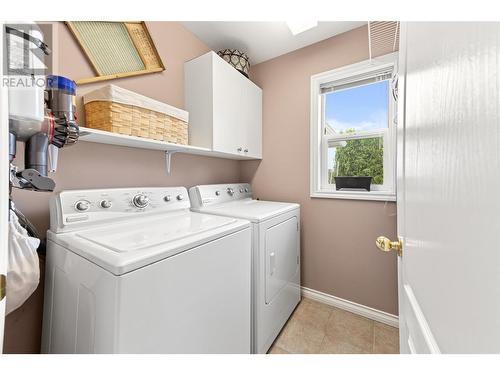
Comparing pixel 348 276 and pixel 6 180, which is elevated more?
pixel 6 180

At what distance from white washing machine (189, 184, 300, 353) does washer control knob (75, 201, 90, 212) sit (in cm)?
75

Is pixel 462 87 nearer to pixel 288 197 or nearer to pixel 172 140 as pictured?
pixel 172 140

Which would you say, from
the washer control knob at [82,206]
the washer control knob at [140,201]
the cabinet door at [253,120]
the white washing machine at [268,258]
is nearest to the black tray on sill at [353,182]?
the white washing machine at [268,258]

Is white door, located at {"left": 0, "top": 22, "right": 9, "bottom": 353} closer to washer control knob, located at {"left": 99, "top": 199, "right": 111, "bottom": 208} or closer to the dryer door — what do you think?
washer control knob, located at {"left": 99, "top": 199, "right": 111, "bottom": 208}

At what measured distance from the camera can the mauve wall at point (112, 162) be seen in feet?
3.52

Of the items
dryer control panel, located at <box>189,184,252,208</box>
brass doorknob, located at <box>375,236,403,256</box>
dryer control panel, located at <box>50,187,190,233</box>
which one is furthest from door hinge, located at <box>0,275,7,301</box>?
dryer control panel, located at <box>189,184,252,208</box>

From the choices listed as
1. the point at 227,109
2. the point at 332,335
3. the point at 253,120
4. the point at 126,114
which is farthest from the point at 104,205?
the point at 332,335

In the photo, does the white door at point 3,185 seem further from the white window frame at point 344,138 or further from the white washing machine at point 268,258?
the white window frame at point 344,138

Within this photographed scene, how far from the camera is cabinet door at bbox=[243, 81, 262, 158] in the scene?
6.98 ft

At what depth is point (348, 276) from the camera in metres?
1.95

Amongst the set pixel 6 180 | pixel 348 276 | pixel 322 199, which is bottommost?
pixel 348 276

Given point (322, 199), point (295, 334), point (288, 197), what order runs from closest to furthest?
point (295, 334)
point (322, 199)
point (288, 197)

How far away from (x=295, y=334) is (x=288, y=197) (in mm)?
1264
